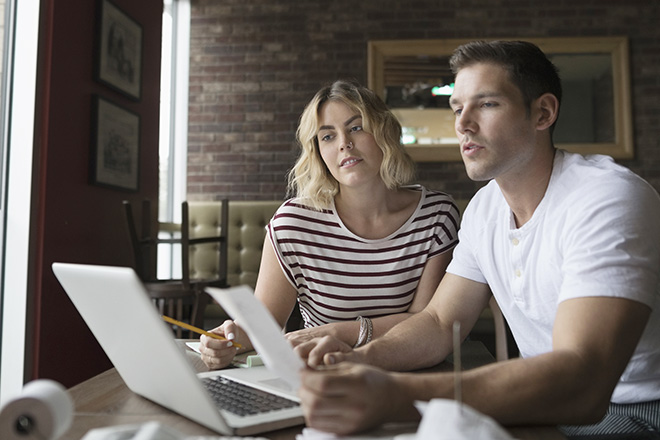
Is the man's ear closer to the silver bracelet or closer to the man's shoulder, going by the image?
the man's shoulder

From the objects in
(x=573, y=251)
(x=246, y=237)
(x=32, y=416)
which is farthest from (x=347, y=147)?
(x=246, y=237)

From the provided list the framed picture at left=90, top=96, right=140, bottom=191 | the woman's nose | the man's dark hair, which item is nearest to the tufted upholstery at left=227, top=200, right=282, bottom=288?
the framed picture at left=90, top=96, right=140, bottom=191

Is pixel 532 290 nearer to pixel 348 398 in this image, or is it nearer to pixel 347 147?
pixel 348 398

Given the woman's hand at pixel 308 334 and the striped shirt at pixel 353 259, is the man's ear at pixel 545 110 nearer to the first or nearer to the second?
the striped shirt at pixel 353 259

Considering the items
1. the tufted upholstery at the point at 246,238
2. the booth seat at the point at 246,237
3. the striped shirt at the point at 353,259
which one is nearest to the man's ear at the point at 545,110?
the striped shirt at the point at 353,259

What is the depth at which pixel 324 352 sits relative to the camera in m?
1.05

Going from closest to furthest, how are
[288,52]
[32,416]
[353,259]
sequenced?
1. [32,416]
2. [353,259]
3. [288,52]

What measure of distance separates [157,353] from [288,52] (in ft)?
15.9

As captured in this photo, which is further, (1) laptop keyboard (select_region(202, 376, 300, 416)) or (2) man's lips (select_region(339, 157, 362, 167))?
(2) man's lips (select_region(339, 157, 362, 167))

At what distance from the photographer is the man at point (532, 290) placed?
755 millimetres

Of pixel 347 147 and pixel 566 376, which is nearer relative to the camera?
pixel 566 376

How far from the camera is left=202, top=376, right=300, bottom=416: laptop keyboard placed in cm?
81

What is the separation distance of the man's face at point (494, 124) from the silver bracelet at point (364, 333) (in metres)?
0.43

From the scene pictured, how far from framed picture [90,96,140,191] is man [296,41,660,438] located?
243 cm
